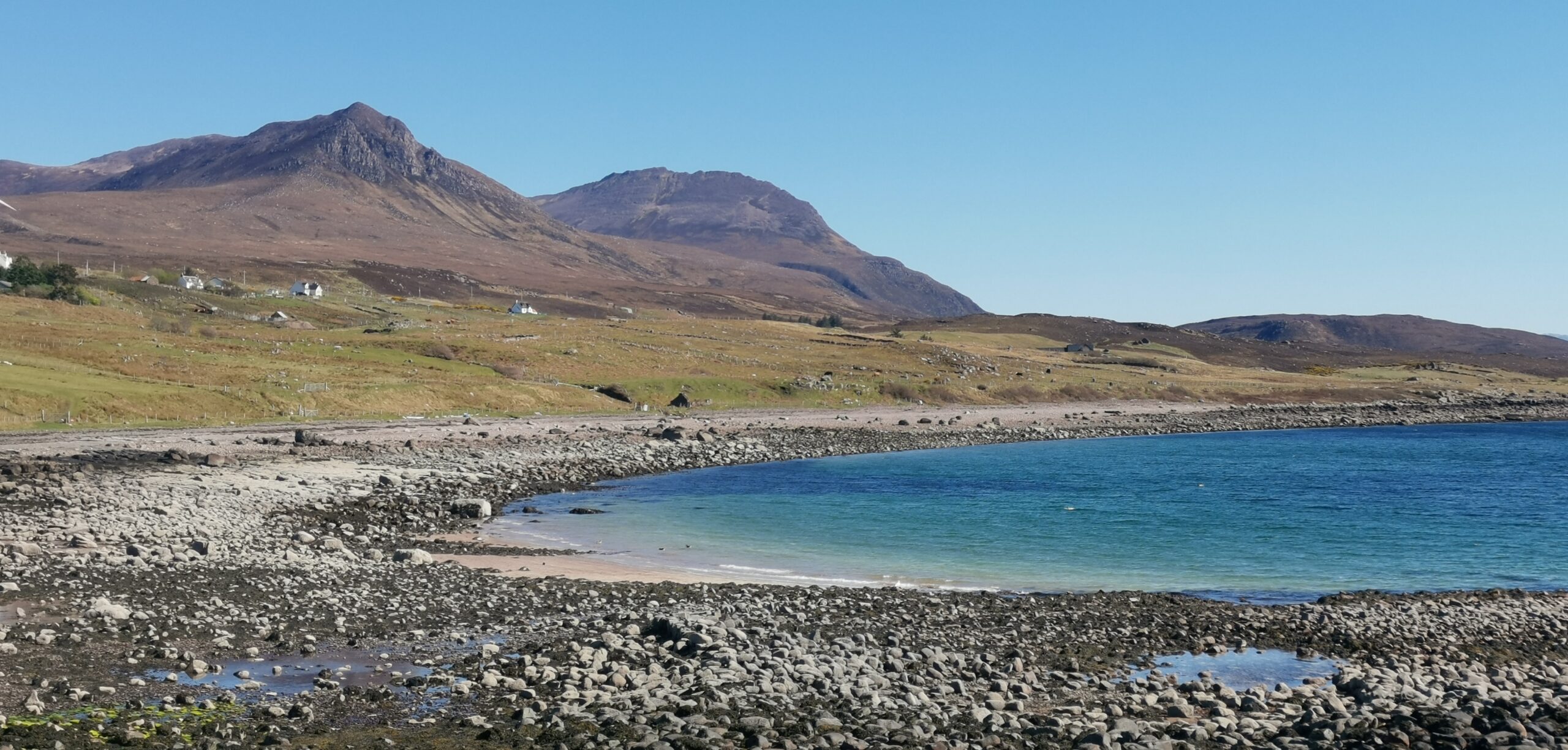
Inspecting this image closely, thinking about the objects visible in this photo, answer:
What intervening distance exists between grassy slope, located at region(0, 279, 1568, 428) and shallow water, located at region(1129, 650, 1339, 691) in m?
53.5

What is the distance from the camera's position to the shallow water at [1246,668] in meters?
19.1

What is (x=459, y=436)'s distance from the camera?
58656 mm

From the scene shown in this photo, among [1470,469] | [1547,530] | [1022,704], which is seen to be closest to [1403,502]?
[1547,530]

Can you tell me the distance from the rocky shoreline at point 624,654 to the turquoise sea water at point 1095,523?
4.17 m

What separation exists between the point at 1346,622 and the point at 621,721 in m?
15.7

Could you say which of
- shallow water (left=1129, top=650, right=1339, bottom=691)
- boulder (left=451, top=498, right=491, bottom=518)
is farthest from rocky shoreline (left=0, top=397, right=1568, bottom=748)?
boulder (left=451, top=498, right=491, bottom=518)

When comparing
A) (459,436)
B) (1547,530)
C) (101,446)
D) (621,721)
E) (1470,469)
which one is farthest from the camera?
(1470,469)

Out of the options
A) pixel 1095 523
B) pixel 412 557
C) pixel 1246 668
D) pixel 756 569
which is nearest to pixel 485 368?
pixel 1095 523

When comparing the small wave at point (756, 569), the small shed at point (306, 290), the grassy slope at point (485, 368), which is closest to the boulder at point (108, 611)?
the small wave at point (756, 569)

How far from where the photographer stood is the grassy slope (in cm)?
6419

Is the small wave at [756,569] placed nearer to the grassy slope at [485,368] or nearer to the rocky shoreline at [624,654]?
the rocky shoreline at [624,654]

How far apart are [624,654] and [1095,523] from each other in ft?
89.2

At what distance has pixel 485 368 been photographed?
8706 cm

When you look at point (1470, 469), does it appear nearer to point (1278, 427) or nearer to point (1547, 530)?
point (1547, 530)
